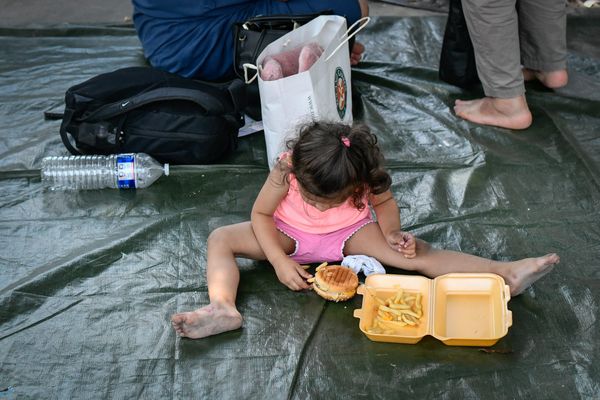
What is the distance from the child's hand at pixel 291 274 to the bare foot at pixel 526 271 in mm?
532

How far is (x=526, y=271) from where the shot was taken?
1908mm

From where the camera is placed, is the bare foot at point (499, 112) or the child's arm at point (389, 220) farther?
the bare foot at point (499, 112)

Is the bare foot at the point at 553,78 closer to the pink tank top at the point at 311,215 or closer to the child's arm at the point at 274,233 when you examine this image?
the pink tank top at the point at 311,215

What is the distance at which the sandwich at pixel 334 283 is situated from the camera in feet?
6.54

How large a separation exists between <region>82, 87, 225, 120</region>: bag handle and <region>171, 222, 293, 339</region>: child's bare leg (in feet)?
1.85

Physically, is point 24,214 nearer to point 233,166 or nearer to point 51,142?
point 51,142

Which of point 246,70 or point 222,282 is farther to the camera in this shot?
point 246,70

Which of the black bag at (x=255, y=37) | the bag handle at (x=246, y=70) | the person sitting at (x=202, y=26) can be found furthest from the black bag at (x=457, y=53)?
the bag handle at (x=246, y=70)

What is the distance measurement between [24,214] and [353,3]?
156 cm

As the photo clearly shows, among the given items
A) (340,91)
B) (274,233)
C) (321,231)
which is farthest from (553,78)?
(274,233)

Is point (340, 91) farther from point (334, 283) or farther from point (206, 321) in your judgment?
point (206, 321)

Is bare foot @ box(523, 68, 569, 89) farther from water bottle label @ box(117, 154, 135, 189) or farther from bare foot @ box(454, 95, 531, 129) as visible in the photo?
water bottle label @ box(117, 154, 135, 189)

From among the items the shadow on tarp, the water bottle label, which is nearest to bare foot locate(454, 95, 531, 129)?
the shadow on tarp

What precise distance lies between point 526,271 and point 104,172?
1.40 metres
